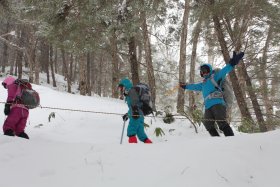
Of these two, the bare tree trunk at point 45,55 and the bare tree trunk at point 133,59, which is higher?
the bare tree trunk at point 45,55

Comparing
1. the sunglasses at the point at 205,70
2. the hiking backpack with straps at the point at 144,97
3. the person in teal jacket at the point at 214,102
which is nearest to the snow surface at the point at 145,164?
the person in teal jacket at the point at 214,102

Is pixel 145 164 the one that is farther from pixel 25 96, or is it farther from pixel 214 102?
pixel 25 96

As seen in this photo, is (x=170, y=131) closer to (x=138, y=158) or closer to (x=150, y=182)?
(x=138, y=158)

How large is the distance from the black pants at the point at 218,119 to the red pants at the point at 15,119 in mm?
3624

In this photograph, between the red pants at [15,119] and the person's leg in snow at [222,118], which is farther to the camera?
the red pants at [15,119]

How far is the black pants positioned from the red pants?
3.62 m

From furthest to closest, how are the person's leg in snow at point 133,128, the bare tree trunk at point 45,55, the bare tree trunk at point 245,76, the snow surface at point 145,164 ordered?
the bare tree trunk at point 45,55 → the bare tree trunk at point 245,76 → the person's leg in snow at point 133,128 → the snow surface at point 145,164

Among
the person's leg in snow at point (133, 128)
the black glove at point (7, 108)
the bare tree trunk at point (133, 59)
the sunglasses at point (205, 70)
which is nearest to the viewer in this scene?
the sunglasses at point (205, 70)

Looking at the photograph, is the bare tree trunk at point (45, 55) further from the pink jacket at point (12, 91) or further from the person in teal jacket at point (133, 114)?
the person in teal jacket at point (133, 114)

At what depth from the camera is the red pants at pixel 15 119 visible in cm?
707

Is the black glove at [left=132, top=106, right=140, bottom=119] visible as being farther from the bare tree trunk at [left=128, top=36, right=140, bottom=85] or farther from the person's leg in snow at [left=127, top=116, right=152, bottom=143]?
the bare tree trunk at [left=128, top=36, right=140, bottom=85]

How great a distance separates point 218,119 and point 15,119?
3.94 meters

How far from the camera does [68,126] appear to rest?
1036cm

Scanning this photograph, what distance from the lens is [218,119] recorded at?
6.61 metres
